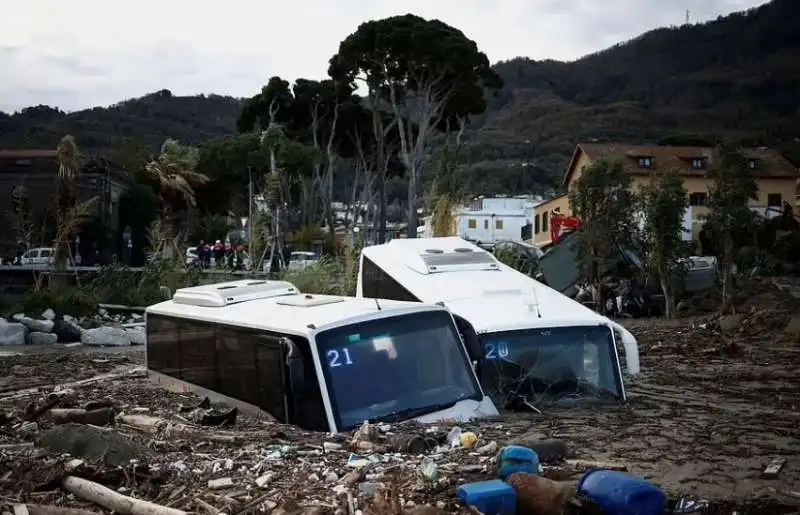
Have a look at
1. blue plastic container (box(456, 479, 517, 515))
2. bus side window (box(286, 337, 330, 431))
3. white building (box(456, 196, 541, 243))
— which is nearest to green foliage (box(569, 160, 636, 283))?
bus side window (box(286, 337, 330, 431))

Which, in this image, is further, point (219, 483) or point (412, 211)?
point (412, 211)

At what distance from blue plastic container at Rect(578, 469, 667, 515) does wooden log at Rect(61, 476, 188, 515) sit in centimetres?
247

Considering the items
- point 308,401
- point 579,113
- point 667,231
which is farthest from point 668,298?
point 579,113

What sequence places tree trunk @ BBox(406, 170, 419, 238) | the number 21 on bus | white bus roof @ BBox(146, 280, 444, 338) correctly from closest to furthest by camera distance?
white bus roof @ BBox(146, 280, 444, 338), the number 21 on bus, tree trunk @ BBox(406, 170, 419, 238)

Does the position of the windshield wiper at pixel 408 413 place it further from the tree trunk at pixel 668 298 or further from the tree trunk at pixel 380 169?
the tree trunk at pixel 380 169

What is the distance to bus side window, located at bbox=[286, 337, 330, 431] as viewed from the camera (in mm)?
8570

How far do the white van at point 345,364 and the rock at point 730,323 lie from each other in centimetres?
1538

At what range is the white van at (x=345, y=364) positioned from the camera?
8.64 m

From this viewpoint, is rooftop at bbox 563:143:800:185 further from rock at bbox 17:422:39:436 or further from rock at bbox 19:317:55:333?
rock at bbox 17:422:39:436

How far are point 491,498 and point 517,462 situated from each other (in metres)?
0.66

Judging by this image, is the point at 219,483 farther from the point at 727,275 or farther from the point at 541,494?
the point at 727,275

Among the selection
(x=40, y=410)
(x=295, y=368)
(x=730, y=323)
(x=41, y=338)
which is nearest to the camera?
(x=295, y=368)

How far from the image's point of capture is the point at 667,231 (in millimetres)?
28516

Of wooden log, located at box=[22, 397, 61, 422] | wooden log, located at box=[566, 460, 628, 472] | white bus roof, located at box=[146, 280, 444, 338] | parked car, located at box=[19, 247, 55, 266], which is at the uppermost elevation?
white bus roof, located at box=[146, 280, 444, 338]
